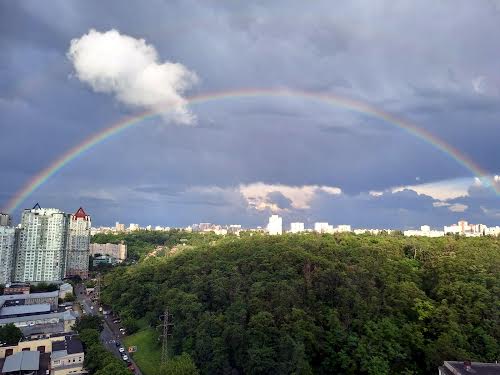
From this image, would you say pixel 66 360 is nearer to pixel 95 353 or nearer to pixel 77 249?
pixel 95 353

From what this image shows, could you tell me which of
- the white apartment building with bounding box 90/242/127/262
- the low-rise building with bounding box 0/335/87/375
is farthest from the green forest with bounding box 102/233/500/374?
the white apartment building with bounding box 90/242/127/262

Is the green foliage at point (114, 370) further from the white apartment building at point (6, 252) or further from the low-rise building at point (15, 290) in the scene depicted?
the white apartment building at point (6, 252)

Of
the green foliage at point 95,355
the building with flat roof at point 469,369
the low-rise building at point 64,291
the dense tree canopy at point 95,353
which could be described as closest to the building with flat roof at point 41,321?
the dense tree canopy at point 95,353

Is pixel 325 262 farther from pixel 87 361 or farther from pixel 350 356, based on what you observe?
pixel 87 361

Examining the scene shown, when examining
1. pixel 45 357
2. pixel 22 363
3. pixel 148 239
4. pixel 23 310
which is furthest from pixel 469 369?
pixel 148 239

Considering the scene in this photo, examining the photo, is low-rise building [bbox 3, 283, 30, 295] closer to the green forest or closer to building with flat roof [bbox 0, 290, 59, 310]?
building with flat roof [bbox 0, 290, 59, 310]
